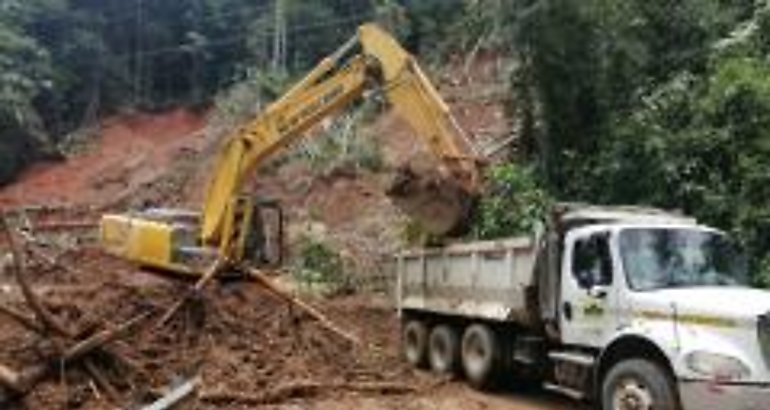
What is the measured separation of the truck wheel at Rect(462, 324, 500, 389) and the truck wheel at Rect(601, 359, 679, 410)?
3.13m

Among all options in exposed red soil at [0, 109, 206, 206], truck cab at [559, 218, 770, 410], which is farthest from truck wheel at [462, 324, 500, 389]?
exposed red soil at [0, 109, 206, 206]

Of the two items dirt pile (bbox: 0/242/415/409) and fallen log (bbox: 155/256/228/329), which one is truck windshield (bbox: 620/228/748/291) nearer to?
dirt pile (bbox: 0/242/415/409)

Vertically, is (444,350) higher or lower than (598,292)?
lower

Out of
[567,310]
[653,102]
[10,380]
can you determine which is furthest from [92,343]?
[653,102]

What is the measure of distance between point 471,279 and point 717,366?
5435 mm

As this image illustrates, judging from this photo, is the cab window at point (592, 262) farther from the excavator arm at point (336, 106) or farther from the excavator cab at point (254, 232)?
the excavator cab at point (254, 232)

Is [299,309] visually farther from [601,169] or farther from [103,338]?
[601,169]

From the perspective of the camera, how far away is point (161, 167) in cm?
4894

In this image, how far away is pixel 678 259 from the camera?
1399cm

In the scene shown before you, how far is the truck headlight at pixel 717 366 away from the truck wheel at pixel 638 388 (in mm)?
377

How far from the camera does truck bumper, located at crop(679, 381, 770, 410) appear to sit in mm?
11914

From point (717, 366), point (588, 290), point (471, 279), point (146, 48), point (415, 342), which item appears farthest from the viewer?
point (146, 48)

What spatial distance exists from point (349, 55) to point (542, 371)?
810cm

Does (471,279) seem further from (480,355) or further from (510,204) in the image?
(510,204)
